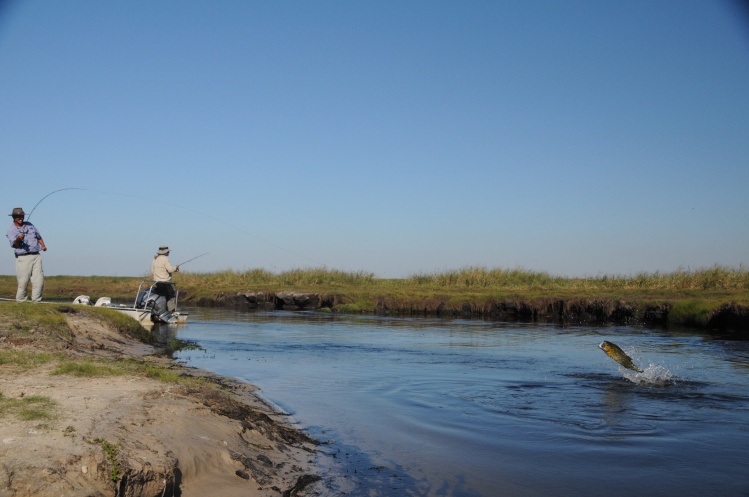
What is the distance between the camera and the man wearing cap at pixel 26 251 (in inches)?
561

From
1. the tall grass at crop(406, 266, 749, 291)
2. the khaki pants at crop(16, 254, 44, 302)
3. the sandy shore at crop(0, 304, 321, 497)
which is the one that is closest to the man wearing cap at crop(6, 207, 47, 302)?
the khaki pants at crop(16, 254, 44, 302)

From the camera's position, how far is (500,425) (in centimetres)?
891

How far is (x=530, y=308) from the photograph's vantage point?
2927 cm

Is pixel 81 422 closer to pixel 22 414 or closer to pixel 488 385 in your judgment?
pixel 22 414

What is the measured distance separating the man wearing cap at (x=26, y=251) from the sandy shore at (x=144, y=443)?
7114mm

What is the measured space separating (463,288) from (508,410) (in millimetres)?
27352

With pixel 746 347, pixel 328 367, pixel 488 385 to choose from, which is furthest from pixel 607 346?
pixel 746 347

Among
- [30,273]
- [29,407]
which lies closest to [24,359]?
[29,407]

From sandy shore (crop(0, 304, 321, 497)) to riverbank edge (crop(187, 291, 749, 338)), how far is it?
17297 millimetres

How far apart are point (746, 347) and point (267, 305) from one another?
25.0m

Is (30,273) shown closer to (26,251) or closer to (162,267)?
(26,251)

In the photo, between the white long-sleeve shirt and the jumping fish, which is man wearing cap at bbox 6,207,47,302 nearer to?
the white long-sleeve shirt

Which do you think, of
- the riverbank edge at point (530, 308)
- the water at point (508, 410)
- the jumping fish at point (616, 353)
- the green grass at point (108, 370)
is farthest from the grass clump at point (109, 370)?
the riverbank edge at point (530, 308)

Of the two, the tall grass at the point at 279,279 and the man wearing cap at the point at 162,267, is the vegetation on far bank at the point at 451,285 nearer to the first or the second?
the tall grass at the point at 279,279
